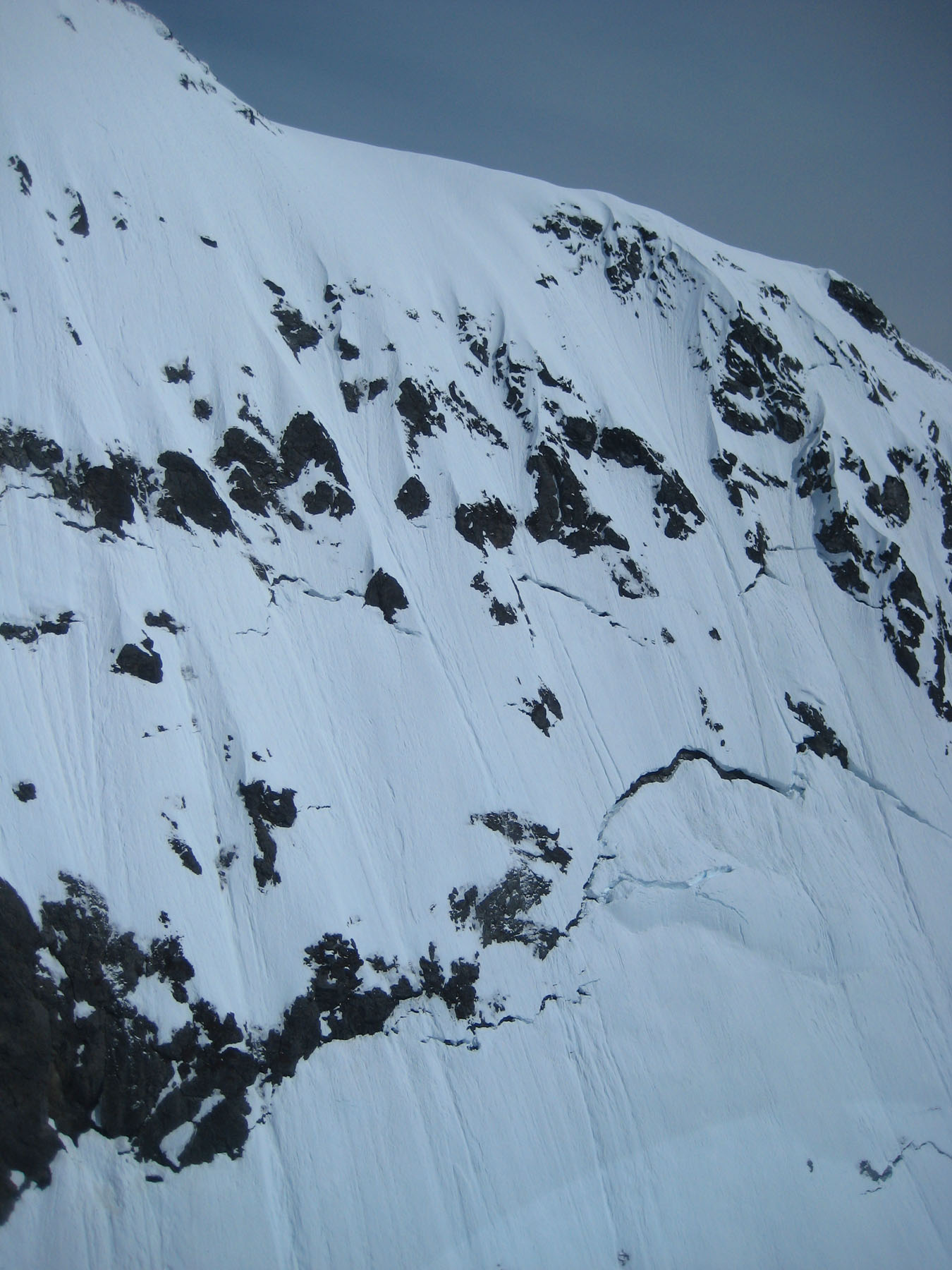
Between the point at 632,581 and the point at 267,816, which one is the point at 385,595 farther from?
the point at 632,581

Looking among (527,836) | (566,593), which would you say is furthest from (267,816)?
(566,593)

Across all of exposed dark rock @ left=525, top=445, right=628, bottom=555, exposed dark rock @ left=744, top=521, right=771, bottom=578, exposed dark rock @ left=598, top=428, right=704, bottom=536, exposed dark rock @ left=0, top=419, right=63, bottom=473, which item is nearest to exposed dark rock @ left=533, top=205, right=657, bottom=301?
exposed dark rock @ left=598, top=428, right=704, bottom=536

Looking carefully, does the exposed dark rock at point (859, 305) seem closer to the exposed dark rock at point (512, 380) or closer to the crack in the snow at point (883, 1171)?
the exposed dark rock at point (512, 380)

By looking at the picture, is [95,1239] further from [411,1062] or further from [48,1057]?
[411,1062]

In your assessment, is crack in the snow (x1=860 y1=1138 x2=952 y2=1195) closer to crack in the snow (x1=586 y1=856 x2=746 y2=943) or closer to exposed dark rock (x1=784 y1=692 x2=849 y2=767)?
crack in the snow (x1=586 y1=856 x2=746 y2=943)

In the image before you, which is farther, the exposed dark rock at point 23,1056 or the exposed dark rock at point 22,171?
the exposed dark rock at point 22,171

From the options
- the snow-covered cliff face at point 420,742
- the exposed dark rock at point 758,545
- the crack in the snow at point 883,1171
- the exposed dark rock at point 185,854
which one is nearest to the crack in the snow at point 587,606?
the snow-covered cliff face at point 420,742

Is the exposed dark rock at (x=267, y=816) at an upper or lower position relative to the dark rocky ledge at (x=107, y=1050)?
upper
